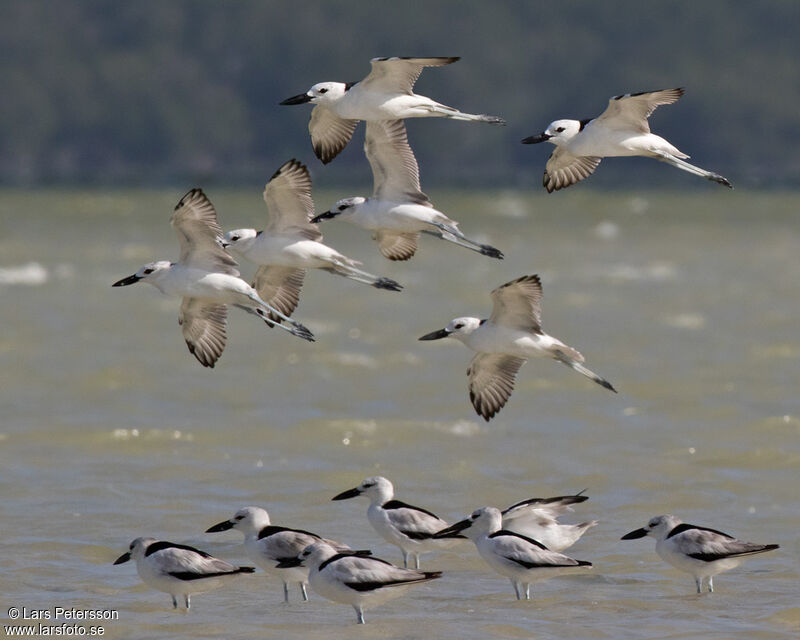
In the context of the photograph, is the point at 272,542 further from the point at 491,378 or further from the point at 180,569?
the point at 491,378

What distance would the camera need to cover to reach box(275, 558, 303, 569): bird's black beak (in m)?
16.1

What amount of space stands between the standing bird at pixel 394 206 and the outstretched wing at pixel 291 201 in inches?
6.1

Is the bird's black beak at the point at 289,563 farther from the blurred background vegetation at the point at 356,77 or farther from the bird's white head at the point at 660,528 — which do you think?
the blurred background vegetation at the point at 356,77

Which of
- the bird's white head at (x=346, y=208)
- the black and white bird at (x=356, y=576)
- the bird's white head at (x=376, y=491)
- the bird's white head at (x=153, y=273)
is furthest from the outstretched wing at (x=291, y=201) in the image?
the bird's white head at (x=376, y=491)

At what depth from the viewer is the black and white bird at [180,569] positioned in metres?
16.1

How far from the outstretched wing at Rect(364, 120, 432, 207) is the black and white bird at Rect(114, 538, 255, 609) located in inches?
139

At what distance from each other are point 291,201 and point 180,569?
12.0 feet

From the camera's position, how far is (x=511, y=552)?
16406 mm

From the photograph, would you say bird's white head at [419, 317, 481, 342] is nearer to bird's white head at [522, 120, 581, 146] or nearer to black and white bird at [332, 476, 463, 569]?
bird's white head at [522, 120, 581, 146]

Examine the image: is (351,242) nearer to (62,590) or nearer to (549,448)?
(549,448)

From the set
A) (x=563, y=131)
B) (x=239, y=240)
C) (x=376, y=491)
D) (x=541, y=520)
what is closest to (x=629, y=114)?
(x=563, y=131)

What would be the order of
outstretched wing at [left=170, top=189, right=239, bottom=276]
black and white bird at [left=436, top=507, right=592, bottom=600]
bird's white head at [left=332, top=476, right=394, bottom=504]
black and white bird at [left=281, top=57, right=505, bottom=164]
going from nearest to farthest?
black and white bird at [left=281, top=57, right=505, bottom=164], outstretched wing at [left=170, top=189, right=239, bottom=276], black and white bird at [left=436, top=507, right=592, bottom=600], bird's white head at [left=332, top=476, right=394, bottom=504]

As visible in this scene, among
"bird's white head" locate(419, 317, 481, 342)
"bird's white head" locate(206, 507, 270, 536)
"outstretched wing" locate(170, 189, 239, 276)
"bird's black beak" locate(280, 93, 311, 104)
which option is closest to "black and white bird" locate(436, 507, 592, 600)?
"bird's white head" locate(206, 507, 270, 536)

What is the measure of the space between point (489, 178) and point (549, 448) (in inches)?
4550
